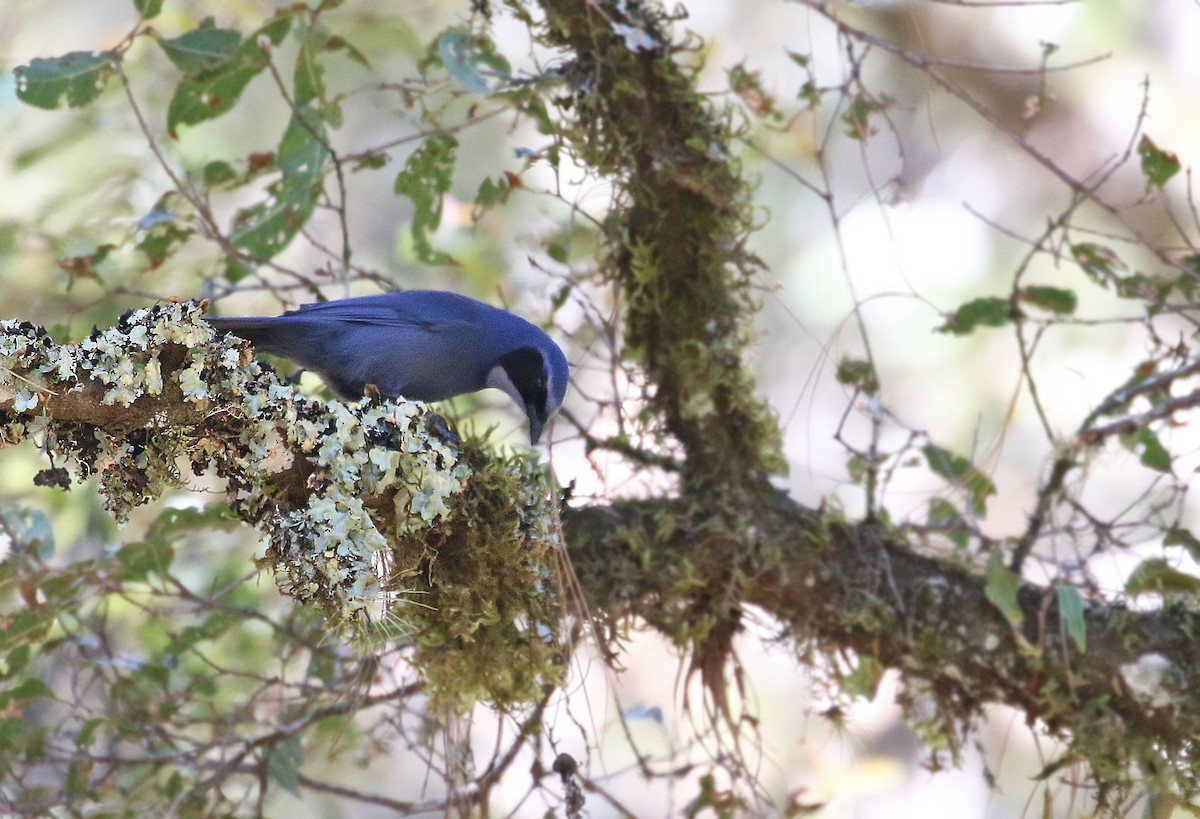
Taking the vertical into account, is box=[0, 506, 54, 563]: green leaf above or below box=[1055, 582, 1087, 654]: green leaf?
above

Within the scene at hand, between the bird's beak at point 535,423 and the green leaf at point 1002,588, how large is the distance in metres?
1.27

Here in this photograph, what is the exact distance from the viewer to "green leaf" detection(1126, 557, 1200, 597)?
2.78m

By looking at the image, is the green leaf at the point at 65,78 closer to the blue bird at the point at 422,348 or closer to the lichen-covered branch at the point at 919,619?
the blue bird at the point at 422,348

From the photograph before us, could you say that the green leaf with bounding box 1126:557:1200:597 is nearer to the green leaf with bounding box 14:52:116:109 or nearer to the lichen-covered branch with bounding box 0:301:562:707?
the lichen-covered branch with bounding box 0:301:562:707

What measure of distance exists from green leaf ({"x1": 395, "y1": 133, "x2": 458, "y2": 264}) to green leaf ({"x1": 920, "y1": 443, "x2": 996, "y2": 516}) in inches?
62.7

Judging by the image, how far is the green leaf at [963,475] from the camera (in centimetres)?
316

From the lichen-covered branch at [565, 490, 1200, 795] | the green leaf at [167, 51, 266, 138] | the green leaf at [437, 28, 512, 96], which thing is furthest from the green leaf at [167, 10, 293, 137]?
the lichen-covered branch at [565, 490, 1200, 795]

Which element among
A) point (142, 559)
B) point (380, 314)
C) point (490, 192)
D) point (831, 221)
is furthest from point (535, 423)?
point (831, 221)

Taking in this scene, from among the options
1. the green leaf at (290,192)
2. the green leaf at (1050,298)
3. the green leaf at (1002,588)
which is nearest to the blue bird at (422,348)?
the green leaf at (290,192)

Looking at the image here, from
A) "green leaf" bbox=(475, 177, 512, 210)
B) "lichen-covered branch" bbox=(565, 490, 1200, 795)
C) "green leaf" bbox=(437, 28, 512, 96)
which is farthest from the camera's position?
"green leaf" bbox=(475, 177, 512, 210)

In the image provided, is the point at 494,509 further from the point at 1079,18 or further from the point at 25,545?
the point at 1079,18

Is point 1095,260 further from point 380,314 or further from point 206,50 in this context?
point 206,50

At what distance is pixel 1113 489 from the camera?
5844 millimetres

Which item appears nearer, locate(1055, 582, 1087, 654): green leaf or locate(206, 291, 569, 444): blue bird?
locate(1055, 582, 1087, 654): green leaf
